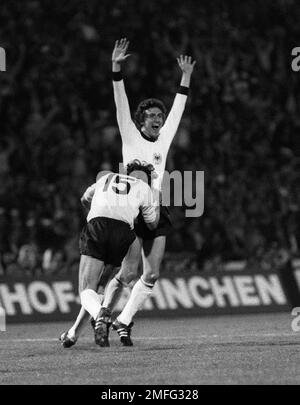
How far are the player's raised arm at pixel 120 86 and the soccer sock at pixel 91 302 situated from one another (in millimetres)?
1696

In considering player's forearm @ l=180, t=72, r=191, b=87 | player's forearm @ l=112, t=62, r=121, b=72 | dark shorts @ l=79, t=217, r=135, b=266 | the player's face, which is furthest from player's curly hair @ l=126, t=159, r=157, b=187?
player's forearm @ l=180, t=72, r=191, b=87

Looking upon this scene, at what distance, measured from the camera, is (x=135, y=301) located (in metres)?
10.0

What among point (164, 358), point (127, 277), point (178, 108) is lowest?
point (164, 358)

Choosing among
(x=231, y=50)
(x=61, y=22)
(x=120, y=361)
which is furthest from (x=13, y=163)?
(x=120, y=361)

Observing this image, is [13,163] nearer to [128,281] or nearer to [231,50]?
[231,50]

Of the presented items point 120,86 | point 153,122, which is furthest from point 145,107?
point 120,86

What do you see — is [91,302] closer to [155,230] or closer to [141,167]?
[155,230]

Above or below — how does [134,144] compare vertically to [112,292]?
above

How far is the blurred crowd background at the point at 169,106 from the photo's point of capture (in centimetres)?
1853

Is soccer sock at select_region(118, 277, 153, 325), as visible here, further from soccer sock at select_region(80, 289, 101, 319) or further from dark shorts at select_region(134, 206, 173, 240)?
soccer sock at select_region(80, 289, 101, 319)

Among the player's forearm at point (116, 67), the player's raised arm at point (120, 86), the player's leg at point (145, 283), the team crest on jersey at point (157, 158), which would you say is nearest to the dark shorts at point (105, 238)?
the player's leg at point (145, 283)

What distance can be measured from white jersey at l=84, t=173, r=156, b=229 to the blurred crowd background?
791cm

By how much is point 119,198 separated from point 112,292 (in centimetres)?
121

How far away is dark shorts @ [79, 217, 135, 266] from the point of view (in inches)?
371
